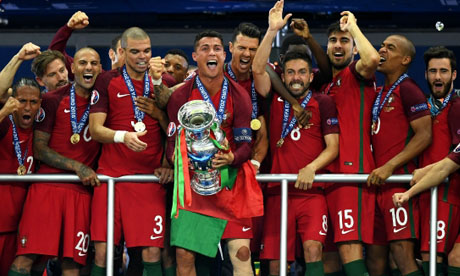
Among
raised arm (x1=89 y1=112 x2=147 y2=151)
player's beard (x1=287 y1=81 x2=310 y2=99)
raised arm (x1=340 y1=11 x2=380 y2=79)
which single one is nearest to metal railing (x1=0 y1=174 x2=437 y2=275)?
raised arm (x1=89 y1=112 x2=147 y2=151)

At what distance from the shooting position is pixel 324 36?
425 inches

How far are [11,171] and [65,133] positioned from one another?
47 cm

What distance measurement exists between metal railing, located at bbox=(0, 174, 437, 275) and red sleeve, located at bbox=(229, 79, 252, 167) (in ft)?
0.79

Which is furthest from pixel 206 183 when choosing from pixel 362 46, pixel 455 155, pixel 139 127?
pixel 455 155

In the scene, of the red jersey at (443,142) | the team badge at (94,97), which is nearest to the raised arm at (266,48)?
the team badge at (94,97)

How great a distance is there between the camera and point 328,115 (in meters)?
6.56

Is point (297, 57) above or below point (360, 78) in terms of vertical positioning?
above

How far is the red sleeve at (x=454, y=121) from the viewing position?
6398 millimetres

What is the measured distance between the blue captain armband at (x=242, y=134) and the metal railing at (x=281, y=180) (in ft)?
0.92

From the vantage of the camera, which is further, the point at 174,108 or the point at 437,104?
the point at 437,104

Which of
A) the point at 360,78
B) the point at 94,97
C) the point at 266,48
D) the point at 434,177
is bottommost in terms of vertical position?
the point at 434,177

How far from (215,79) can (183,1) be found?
495 cm

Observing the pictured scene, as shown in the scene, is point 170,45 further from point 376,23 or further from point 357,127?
point 357,127

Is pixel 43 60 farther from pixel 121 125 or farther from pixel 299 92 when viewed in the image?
pixel 299 92
